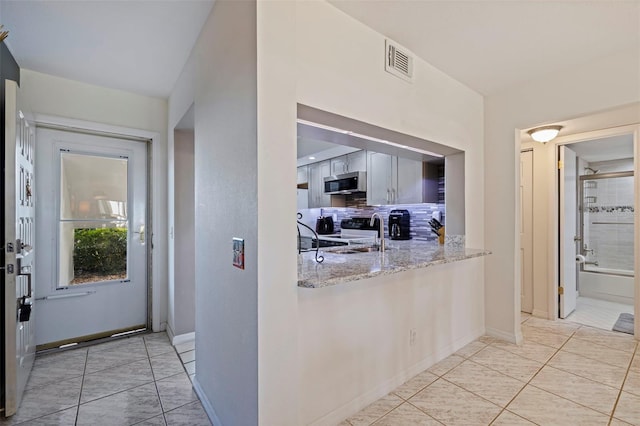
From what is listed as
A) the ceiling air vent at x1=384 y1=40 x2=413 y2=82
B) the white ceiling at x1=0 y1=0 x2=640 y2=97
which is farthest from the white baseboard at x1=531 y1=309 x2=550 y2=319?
the ceiling air vent at x1=384 y1=40 x2=413 y2=82

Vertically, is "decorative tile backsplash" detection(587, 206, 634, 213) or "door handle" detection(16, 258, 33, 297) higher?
"decorative tile backsplash" detection(587, 206, 634, 213)

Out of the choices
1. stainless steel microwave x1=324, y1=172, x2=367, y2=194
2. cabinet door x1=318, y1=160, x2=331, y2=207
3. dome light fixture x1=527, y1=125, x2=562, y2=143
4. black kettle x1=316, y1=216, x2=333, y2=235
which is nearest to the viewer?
dome light fixture x1=527, y1=125, x2=562, y2=143

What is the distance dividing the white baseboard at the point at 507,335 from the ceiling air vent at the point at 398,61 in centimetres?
257

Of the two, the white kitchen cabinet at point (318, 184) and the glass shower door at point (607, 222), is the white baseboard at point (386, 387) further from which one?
the glass shower door at point (607, 222)

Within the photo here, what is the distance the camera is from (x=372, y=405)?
6.55 ft

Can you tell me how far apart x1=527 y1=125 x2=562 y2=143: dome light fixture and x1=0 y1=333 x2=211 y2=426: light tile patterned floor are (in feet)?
13.6

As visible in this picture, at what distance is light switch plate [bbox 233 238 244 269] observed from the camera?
4.82 ft

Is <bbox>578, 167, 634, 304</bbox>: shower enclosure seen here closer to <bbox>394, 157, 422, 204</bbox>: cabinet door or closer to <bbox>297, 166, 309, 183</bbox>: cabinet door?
<bbox>394, 157, 422, 204</bbox>: cabinet door

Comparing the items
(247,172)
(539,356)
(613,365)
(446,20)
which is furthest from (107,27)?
(613,365)

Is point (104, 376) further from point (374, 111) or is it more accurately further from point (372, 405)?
point (374, 111)

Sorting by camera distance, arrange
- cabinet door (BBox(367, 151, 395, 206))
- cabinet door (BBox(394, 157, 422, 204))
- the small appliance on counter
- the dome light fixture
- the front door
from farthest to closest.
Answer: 1. the small appliance on counter
2. cabinet door (BBox(367, 151, 395, 206))
3. cabinet door (BBox(394, 157, 422, 204))
4. the dome light fixture
5. the front door

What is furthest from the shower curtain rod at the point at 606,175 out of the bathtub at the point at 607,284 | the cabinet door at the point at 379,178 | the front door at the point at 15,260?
the front door at the point at 15,260

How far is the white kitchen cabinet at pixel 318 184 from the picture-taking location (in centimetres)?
525

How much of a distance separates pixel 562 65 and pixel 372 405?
3.06m
